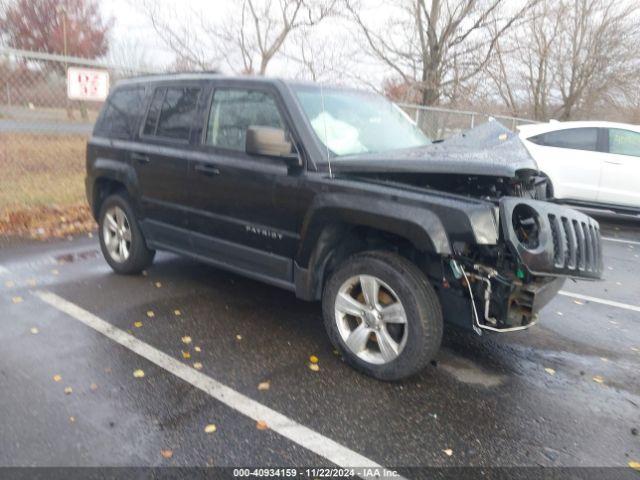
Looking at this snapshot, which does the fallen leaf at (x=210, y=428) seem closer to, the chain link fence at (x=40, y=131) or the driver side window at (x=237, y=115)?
the driver side window at (x=237, y=115)

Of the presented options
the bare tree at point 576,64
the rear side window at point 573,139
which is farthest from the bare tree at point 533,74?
the rear side window at point 573,139

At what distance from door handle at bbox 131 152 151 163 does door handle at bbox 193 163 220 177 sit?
70 centimetres

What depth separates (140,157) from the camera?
16.0 feet

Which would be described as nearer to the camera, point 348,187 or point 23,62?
point 348,187

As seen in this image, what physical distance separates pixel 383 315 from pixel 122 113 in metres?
3.39

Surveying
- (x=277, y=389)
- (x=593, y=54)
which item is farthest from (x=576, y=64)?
(x=277, y=389)

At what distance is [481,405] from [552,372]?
2.72ft

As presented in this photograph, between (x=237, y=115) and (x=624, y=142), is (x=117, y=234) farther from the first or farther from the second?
(x=624, y=142)

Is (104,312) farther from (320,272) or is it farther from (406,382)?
(406,382)

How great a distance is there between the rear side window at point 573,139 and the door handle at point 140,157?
24.0ft

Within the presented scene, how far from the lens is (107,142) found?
208 inches

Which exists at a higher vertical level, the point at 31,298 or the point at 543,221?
the point at 543,221

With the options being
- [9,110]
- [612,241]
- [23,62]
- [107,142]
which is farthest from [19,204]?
[612,241]

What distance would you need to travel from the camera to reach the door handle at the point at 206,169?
425cm
